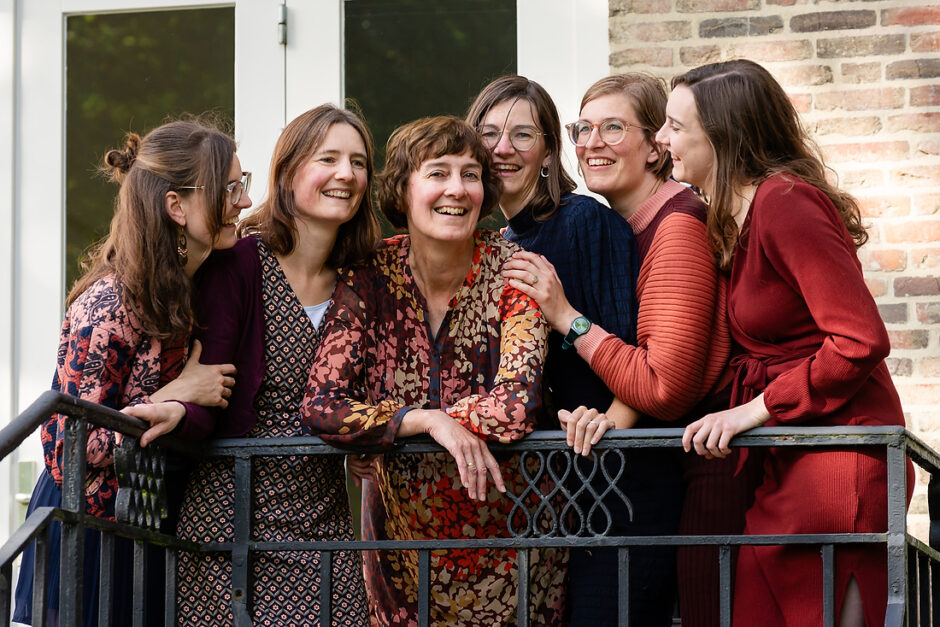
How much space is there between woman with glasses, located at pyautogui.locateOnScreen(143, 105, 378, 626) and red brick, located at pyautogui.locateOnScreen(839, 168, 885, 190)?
196 centimetres

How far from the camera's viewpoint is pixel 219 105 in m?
5.26

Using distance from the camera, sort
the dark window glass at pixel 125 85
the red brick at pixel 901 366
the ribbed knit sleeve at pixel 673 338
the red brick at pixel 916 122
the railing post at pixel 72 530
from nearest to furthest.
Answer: the railing post at pixel 72 530, the ribbed knit sleeve at pixel 673 338, the red brick at pixel 901 366, the red brick at pixel 916 122, the dark window glass at pixel 125 85

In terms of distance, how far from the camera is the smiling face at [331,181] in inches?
138

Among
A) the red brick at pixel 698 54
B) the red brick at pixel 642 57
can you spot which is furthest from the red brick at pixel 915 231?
the red brick at pixel 642 57

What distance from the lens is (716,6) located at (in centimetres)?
494

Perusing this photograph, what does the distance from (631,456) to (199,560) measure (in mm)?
1085

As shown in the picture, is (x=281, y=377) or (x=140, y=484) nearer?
(x=140, y=484)

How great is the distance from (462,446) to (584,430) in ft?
0.94

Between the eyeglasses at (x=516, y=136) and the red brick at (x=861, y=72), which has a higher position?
the red brick at (x=861, y=72)

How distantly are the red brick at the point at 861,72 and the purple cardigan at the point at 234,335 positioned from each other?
2419mm

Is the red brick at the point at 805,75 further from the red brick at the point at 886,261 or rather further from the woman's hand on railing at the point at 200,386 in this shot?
the woman's hand on railing at the point at 200,386

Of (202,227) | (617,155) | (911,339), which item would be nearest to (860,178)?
(911,339)

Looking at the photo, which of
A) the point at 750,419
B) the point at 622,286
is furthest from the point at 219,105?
the point at 750,419

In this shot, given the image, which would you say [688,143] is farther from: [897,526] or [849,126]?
[849,126]
